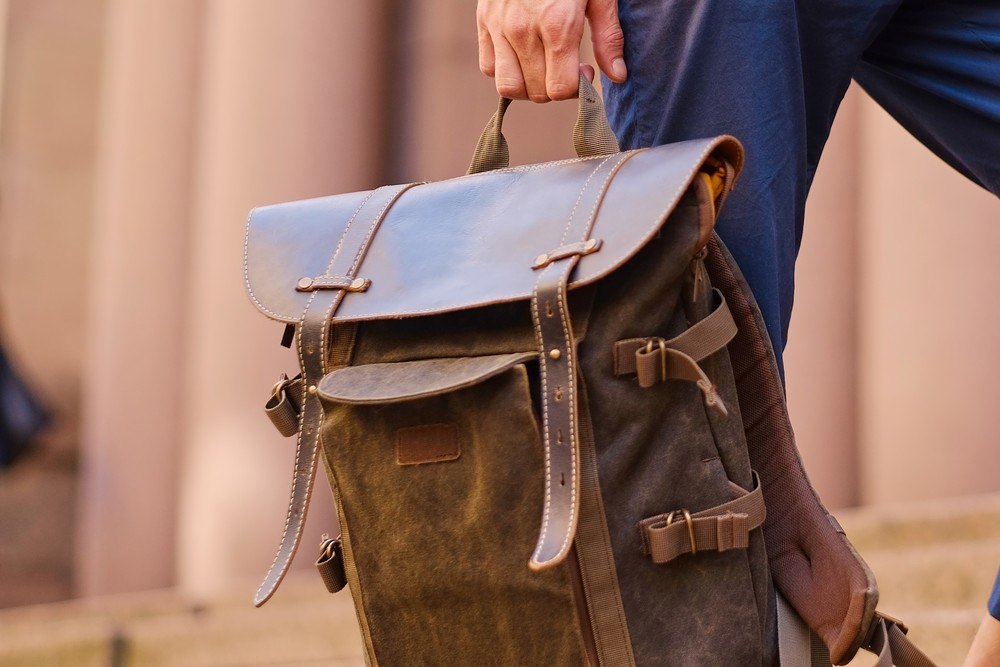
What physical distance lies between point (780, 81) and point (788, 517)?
0.57m

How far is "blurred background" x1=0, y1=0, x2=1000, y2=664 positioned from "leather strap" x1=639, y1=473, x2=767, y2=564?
5.86 feet

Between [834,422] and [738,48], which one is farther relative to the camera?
[834,422]

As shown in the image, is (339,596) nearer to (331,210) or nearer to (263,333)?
(263,333)

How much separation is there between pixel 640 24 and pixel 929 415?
2.50 metres

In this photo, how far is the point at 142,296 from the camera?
259 inches

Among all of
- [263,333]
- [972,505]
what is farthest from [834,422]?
[263,333]

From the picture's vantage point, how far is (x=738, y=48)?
156 centimetres

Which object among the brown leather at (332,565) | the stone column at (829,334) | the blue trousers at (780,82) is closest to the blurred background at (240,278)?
the stone column at (829,334)

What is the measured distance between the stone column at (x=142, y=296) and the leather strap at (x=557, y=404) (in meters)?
5.35

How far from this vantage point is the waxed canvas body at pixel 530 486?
143cm

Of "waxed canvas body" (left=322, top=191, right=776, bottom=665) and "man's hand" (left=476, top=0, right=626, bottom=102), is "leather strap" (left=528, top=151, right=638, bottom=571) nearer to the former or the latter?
"waxed canvas body" (left=322, top=191, right=776, bottom=665)

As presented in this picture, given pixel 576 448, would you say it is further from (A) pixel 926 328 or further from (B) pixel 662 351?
(A) pixel 926 328

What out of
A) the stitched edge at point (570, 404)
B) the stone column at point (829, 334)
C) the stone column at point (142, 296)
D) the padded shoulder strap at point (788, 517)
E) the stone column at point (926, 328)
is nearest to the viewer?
the stitched edge at point (570, 404)

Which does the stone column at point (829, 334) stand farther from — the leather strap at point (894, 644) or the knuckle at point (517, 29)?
the knuckle at point (517, 29)
